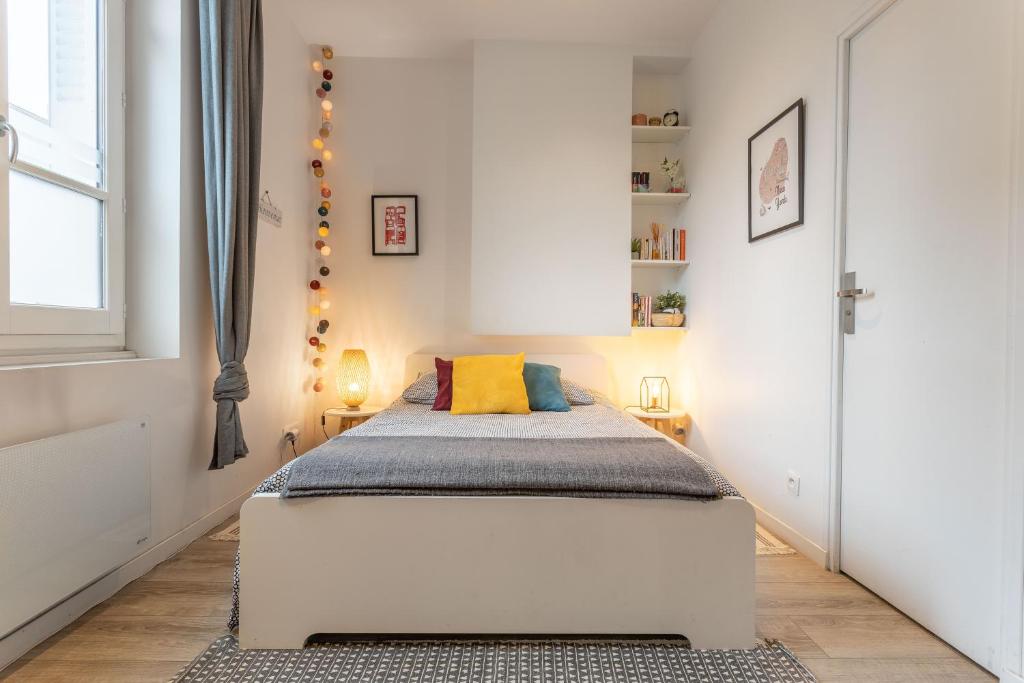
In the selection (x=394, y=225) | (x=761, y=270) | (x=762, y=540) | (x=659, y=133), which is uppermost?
(x=659, y=133)

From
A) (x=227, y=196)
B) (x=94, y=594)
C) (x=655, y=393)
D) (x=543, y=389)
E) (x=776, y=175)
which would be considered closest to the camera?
(x=94, y=594)

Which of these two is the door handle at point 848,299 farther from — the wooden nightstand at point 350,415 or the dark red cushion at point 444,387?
the wooden nightstand at point 350,415

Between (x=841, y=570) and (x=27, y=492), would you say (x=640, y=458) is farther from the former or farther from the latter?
(x=27, y=492)

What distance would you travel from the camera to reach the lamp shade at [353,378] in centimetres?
318

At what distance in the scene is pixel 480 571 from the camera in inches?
57.1

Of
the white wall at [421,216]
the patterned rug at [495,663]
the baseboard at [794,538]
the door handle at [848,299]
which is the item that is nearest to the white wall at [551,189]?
the white wall at [421,216]

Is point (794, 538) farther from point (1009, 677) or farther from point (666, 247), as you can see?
point (666, 247)

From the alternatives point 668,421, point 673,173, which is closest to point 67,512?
point 668,421

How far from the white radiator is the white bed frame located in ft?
1.74

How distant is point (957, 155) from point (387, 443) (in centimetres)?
185

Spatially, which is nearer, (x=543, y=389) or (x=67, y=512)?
(x=67, y=512)

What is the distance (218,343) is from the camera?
7.06 ft

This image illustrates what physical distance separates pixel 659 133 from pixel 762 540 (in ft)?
7.97

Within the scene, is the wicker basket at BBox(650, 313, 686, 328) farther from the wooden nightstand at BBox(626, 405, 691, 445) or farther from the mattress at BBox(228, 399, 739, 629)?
the mattress at BBox(228, 399, 739, 629)
